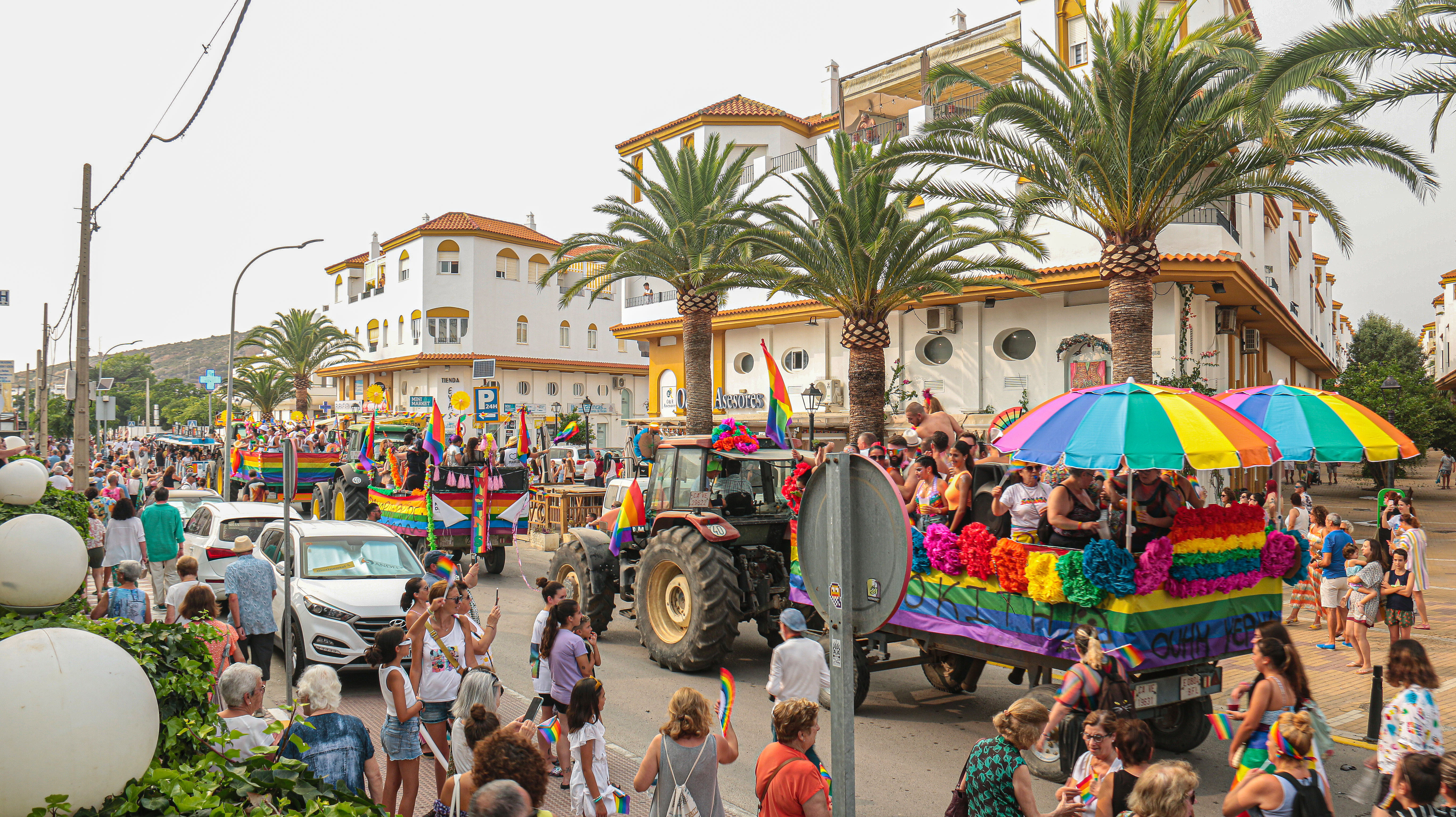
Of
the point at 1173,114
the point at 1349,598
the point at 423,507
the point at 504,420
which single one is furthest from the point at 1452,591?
the point at 504,420

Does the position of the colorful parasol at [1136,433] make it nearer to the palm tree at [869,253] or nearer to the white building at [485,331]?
the palm tree at [869,253]

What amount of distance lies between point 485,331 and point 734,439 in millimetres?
43245

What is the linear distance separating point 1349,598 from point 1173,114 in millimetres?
8203

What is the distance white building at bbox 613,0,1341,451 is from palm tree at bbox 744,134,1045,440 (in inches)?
78.8

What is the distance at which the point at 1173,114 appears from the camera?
591 inches

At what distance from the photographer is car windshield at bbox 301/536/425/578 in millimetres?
10094

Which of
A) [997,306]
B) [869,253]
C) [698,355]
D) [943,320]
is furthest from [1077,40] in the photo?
[698,355]

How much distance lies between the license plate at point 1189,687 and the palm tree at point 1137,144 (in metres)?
9.71

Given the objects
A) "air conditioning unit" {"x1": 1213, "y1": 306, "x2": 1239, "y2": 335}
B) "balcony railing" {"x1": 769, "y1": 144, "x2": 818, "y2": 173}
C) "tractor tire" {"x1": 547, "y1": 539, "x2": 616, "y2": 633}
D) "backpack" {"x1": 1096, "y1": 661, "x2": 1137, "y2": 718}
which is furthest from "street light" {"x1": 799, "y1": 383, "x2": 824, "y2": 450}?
"backpack" {"x1": 1096, "y1": 661, "x2": 1137, "y2": 718}

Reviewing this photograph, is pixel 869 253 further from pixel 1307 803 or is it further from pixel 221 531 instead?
pixel 1307 803

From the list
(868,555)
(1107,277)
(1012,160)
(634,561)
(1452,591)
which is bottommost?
(1452,591)

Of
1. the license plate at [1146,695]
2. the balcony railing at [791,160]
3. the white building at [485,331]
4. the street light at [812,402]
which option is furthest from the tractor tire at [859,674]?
the white building at [485,331]

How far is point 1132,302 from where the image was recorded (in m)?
16.4

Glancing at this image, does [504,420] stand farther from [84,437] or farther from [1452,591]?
[1452,591]
